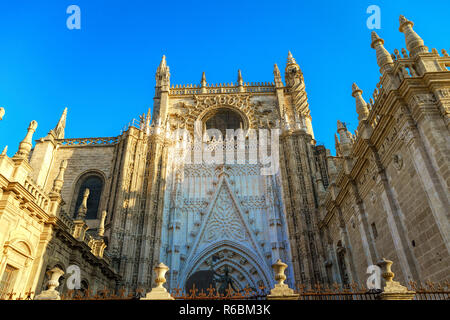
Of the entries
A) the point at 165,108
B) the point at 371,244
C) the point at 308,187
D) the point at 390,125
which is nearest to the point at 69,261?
the point at 371,244

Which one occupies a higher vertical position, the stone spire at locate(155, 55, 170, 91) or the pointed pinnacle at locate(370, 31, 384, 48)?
the stone spire at locate(155, 55, 170, 91)

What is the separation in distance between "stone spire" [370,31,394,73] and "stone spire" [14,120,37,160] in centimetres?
1217

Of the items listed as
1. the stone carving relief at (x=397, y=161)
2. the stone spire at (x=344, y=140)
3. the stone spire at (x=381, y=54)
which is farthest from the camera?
the stone spire at (x=344, y=140)

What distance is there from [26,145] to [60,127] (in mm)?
17411

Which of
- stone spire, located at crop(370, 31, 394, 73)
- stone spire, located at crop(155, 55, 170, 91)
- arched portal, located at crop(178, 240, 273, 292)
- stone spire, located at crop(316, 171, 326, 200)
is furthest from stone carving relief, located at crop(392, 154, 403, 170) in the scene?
stone spire, located at crop(155, 55, 170, 91)

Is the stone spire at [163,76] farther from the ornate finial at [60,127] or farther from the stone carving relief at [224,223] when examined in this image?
the stone carving relief at [224,223]

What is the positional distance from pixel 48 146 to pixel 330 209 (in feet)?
62.0

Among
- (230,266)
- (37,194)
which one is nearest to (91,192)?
(230,266)

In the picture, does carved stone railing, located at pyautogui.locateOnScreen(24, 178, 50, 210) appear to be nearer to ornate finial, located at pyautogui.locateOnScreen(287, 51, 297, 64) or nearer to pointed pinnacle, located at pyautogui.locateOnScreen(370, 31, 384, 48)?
pointed pinnacle, located at pyautogui.locateOnScreen(370, 31, 384, 48)

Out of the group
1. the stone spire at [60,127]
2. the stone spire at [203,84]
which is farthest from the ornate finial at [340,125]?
the stone spire at [60,127]

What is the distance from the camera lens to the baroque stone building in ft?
32.3

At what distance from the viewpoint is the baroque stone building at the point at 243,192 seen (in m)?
9.84

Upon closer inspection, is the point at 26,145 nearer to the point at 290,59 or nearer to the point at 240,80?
the point at 240,80

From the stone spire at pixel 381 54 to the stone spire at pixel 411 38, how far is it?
71cm
